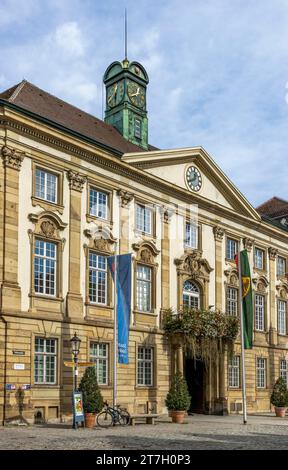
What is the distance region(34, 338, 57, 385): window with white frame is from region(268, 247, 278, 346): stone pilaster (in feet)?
59.4

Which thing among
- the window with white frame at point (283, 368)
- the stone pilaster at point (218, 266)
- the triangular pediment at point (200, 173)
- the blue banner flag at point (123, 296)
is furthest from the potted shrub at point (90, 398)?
the window with white frame at point (283, 368)

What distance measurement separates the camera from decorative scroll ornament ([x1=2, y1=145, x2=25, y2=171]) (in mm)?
27328

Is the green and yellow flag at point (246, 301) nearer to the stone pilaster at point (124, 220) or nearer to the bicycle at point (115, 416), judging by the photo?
the stone pilaster at point (124, 220)

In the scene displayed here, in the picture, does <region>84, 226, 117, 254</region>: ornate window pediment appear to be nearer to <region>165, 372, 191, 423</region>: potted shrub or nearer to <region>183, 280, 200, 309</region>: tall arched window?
<region>183, 280, 200, 309</region>: tall arched window

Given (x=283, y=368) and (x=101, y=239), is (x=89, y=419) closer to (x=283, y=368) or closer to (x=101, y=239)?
(x=101, y=239)

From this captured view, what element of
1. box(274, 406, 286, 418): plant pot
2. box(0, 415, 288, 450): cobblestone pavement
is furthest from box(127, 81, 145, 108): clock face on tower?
box(0, 415, 288, 450): cobblestone pavement

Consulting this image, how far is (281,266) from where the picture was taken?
149 ft

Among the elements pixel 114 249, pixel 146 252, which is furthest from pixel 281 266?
pixel 114 249

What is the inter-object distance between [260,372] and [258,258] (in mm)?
6760

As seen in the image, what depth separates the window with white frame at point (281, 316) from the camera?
44.2 meters

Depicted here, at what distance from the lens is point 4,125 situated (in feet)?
90.1

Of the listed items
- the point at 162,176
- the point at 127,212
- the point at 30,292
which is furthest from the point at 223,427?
the point at 162,176

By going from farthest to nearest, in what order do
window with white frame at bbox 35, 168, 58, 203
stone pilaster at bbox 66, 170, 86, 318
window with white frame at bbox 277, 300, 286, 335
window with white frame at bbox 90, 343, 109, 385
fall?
1. window with white frame at bbox 277, 300, 286, 335
2. window with white frame at bbox 90, 343, 109, 385
3. stone pilaster at bbox 66, 170, 86, 318
4. window with white frame at bbox 35, 168, 58, 203
